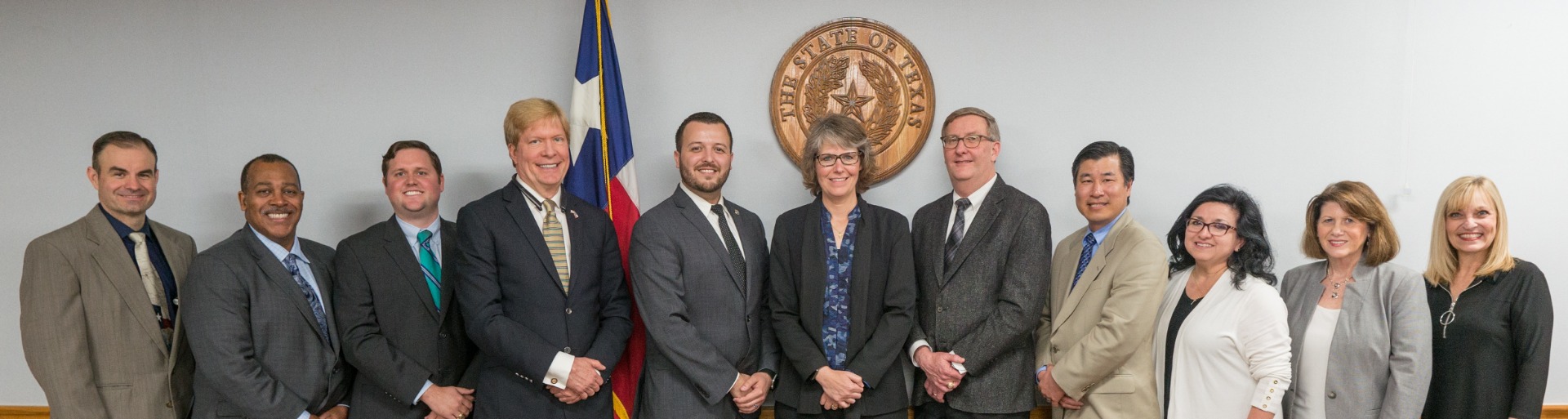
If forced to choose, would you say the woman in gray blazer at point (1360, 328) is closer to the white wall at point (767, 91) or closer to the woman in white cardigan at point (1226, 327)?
the woman in white cardigan at point (1226, 327)

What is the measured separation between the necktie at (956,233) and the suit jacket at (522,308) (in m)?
1.16

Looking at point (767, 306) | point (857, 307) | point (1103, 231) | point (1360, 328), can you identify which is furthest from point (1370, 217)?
point (767, 306)

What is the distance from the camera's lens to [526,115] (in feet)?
9.02

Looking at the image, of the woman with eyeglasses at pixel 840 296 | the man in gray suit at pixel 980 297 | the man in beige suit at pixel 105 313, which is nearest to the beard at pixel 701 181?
the woman with eyeglasses at pixel 840 296

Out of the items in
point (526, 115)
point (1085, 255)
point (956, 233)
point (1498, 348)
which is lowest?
point (1498, 348)

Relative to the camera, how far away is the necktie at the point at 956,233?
2846 millimetres

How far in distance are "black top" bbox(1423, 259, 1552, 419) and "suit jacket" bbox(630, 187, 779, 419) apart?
89.9 inches

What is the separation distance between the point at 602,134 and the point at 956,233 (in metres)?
1.47

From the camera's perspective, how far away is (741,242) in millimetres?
2848

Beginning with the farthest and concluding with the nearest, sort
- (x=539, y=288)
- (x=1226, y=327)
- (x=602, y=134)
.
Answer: (x=602, y=134) → (x=539, y=288) → (x=1226, y=327)

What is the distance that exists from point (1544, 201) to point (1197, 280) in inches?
81.7

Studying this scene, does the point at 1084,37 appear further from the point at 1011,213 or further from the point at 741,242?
the point at 741,242

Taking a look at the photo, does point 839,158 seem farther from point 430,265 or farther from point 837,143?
point 430,265

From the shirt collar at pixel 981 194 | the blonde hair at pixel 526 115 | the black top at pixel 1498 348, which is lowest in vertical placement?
the black top at pixel 1498 348
